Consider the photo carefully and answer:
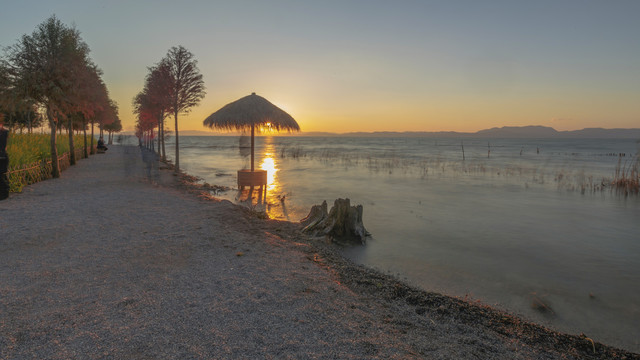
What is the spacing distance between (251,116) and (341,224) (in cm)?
833

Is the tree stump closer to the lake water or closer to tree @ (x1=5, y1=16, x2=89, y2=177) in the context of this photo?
the lake water

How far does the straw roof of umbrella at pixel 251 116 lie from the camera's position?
47.4 ft

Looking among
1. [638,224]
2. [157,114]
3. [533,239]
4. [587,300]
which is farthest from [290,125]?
[157,114]

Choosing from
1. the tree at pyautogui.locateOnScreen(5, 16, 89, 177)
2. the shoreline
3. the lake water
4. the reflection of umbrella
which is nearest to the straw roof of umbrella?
the reflection of umbrella

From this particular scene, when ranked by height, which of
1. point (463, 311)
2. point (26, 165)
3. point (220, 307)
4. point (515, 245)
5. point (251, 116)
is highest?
point (251, 116)

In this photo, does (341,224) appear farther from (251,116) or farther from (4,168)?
(4,168)

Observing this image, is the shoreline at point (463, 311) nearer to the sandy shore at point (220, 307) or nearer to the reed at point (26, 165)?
the sandy shore at point (220, 307)

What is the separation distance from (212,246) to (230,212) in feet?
10.2

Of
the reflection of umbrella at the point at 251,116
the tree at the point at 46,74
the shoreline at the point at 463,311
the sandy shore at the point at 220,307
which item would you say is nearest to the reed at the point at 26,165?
the tree at the point at 46,74

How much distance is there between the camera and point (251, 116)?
47.3ft

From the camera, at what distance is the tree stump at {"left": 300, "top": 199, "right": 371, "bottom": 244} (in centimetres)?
785

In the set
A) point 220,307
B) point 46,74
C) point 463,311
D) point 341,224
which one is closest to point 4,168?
point 46,74

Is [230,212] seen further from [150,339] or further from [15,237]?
[150,339]

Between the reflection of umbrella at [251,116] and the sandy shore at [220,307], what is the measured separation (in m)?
8.27
